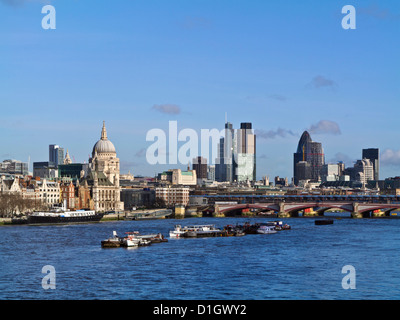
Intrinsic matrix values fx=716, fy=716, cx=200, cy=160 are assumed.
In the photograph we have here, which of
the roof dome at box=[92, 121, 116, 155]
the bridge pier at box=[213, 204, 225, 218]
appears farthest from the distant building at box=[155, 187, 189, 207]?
the bridge pier at box=[213, 204, 225, 218]

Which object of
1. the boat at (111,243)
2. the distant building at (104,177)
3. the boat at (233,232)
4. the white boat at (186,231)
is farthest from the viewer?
the distant building at (104,177)

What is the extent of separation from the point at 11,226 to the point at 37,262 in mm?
53075

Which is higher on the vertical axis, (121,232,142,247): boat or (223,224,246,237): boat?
(121,232,142,247): boat

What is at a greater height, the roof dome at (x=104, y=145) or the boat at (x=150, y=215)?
the roof dome at (x=104, y=145)

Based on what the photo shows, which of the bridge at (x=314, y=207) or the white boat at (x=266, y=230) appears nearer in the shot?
the white boat at (x=266, y=230)

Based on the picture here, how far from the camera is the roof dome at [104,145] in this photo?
190 metres

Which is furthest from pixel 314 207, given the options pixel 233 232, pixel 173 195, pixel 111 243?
pixel 111 243

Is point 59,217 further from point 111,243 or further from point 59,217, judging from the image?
point 111,243

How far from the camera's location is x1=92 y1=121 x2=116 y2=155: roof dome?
625 ft

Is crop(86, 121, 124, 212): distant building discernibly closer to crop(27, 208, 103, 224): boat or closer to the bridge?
the bridge

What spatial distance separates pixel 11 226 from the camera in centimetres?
10381

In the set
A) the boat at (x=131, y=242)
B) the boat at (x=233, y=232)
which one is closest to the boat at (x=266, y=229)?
the boat at (x=233, y=232)

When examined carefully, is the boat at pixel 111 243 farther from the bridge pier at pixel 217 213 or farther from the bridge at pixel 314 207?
the bridge pier at pixel 217 213
